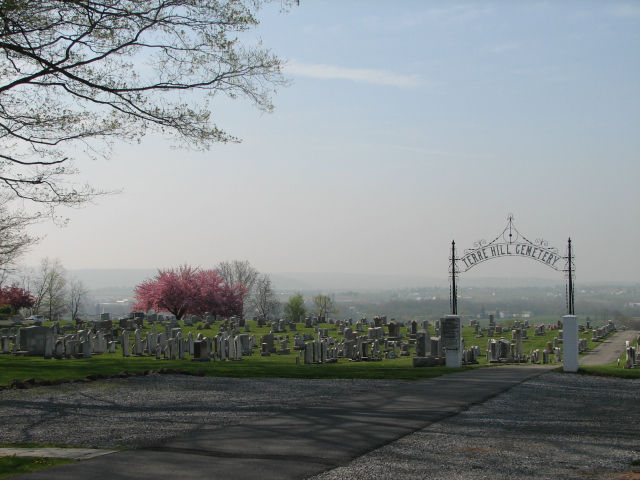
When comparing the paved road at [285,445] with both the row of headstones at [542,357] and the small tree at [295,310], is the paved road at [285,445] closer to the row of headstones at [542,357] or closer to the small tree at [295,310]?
the row of headstones at [542,357]

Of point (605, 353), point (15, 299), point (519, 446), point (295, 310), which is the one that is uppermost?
point (15, 299)

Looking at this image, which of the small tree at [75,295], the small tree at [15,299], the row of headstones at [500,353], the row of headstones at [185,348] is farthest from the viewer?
the small tree at [75,295]

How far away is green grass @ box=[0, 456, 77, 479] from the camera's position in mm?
6155

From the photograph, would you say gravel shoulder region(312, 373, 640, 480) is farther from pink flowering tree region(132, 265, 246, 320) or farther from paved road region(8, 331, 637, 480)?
pink flowering tree region(132, 265, 246, 320)

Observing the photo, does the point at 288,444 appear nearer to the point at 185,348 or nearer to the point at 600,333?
the point at 185,348

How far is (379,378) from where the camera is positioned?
14070 mm

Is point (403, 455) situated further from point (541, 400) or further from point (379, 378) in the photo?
point (379, 378)

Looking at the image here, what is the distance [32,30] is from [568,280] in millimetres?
15301

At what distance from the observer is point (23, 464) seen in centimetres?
643

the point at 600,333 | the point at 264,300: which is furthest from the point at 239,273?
the point at 600,333

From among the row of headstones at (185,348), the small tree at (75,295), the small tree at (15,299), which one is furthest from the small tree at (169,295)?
the row of headstones at (185,348)

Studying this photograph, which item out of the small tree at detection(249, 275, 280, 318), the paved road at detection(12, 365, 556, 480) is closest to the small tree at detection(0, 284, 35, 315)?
the small tree at detection(249, 275, 280, 318)

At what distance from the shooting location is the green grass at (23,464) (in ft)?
20.2

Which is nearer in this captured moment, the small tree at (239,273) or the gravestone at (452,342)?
the gravestone at (452,342)
